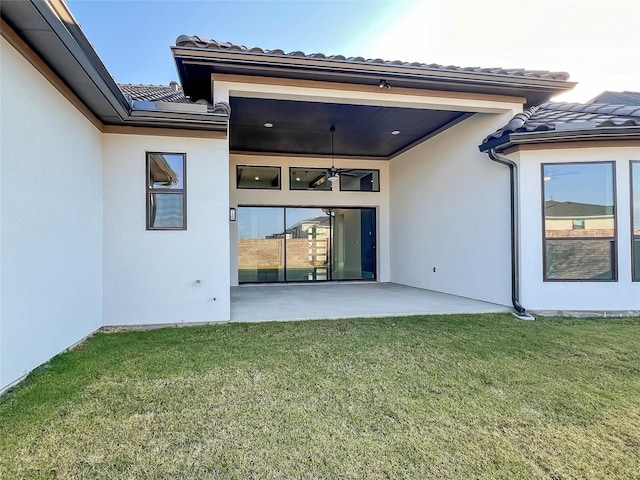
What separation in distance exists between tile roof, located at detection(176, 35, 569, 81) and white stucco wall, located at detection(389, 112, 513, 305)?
791mm

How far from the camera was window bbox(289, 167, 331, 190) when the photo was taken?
10266mm

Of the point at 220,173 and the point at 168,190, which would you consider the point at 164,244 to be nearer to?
the point at 168,190

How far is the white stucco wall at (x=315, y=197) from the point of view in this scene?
9.93 meters

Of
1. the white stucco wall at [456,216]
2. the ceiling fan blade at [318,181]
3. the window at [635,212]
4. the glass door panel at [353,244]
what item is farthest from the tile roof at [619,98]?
the ceiling fan blade at [318,181]

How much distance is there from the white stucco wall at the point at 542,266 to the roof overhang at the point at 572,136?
0.20m

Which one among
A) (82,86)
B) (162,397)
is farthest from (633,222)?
(82,86)

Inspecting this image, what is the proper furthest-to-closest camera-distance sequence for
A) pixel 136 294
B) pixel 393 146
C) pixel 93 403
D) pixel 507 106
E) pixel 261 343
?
pixel 393 146, pixel 507 106, pixel 136 294, pixel 261 343, pixel 93 403

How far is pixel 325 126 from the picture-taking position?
307 inches

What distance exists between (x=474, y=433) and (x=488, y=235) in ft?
16.6

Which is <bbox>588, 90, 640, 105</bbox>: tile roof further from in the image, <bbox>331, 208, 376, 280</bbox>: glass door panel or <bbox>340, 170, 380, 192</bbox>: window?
<bbox>331, 208, 376, 280</bbox>: glass door panel

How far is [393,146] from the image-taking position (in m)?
9.60

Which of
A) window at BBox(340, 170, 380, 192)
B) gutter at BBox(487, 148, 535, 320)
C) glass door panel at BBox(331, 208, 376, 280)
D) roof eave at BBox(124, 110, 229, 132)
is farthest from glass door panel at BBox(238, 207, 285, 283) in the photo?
gutter at BBox(487, 148, 535, 320)

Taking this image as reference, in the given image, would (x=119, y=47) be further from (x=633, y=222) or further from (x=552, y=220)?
(x=633, y=222)

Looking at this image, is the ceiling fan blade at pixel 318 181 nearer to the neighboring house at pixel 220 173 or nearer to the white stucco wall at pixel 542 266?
the neighboring house at pixel 220 173
